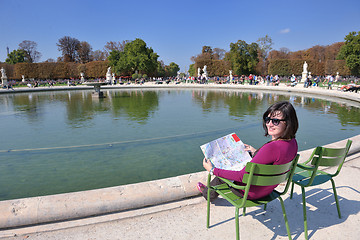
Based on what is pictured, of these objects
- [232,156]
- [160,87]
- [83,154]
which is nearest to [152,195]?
[232,156]

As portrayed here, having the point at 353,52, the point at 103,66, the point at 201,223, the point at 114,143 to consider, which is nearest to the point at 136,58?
the point at 103,66

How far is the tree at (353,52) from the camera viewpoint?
122 ft

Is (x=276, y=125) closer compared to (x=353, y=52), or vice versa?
(x=276, y=125)

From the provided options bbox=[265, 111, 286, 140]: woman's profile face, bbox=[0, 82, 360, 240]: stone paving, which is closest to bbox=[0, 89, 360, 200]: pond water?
bbox=[0, 82, 360, 240]: stone paving

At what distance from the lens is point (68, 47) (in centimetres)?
6141

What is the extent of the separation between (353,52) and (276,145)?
1826 inches

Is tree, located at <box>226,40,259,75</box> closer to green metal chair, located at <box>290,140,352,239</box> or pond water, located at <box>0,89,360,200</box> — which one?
pond water, located at <box>0,89,360,200</box>

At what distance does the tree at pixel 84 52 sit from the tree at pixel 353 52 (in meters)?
57.1

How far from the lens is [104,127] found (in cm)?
811

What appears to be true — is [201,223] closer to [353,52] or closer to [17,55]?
[353,52]

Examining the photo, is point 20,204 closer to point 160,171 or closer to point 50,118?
point 160,171

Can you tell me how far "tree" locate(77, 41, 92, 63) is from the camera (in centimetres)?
6212

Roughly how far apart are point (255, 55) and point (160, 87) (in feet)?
76.5

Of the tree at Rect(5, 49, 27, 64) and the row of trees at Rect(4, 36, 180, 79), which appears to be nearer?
the row of trees at Rect(4, 36, 180, 79)
